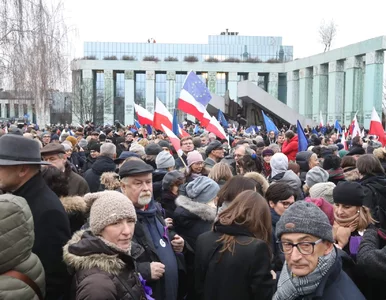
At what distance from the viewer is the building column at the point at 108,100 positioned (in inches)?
2046

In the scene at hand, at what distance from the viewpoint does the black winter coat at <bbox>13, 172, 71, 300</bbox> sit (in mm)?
3213

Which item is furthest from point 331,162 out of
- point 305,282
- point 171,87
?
point 171,87

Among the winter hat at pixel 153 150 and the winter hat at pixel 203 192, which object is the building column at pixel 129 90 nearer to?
the winter hat at pixel 153 150

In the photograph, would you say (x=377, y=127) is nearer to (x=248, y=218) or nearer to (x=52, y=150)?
(x=52, y=150)

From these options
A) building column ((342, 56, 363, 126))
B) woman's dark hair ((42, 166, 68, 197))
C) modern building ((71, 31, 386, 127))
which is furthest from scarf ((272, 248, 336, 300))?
building column ((342, 56, 363, 126))

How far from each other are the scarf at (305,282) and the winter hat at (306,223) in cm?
13

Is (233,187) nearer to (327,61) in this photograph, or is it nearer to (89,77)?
(327,61)

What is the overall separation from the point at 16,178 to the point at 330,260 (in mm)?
2169

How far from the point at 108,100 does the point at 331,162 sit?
47012 mm

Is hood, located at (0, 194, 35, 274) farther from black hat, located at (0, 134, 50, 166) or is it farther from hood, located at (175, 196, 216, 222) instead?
hood, located at (175, 196, 216, 222)

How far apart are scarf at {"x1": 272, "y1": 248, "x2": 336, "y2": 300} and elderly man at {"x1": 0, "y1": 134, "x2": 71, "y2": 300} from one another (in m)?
1.50

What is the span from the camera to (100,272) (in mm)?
2789

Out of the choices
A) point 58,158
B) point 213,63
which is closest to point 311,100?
point 213,63

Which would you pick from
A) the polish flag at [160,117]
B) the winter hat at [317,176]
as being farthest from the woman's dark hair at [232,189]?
the polish flag at [160,117]
